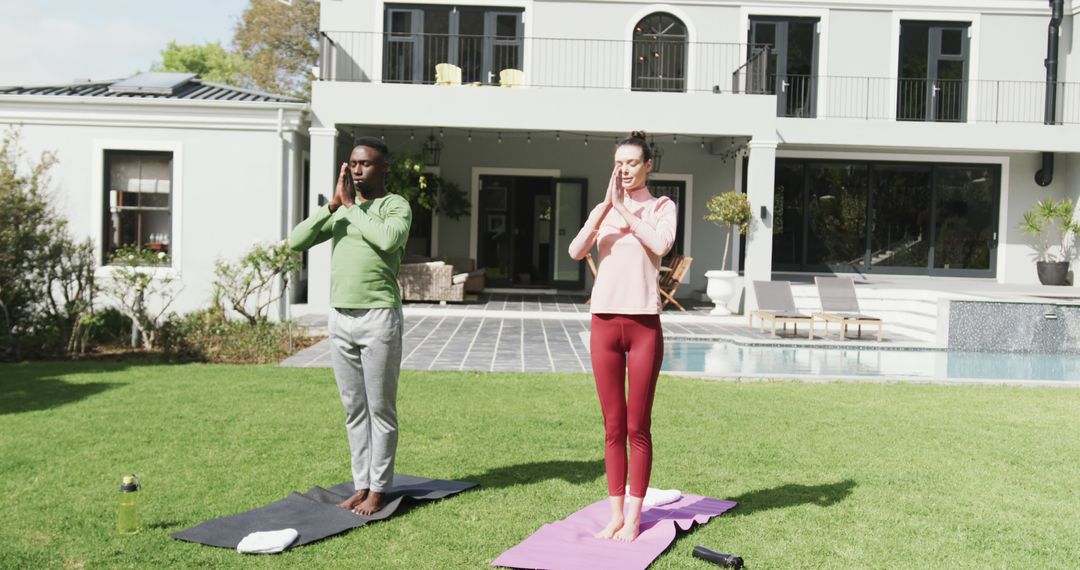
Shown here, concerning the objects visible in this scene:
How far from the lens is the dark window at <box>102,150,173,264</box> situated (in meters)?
14.0

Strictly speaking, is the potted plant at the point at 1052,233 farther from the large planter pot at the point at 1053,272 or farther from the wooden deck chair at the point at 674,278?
the wooden deck chair at the point at 674,278

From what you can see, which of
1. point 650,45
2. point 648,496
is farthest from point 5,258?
point 650,45

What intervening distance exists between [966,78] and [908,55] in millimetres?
1164

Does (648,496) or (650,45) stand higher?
(650,45)

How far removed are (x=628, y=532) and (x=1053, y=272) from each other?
52.8 ft

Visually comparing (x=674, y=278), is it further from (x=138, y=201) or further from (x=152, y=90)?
(x=152, y=90)

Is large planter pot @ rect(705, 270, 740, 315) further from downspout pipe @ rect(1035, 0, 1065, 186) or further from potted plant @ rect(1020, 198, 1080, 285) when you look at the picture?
downspout pipe @ rect(1035, 0, 1065, 186)

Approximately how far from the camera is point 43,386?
841 cm

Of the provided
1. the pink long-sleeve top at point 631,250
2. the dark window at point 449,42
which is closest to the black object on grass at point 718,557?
the pink long-sleeve top at point 631,250

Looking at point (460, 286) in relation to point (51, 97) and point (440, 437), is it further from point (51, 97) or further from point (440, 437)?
point (440, 437)

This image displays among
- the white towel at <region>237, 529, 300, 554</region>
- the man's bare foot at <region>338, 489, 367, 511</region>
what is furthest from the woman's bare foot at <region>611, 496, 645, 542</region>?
the white towel at <region>237, 529, 300, 554</region>

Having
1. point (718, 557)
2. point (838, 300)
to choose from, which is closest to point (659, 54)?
point (838, 300)

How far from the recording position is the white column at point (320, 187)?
14.5m

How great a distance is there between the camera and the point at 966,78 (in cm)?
1822
